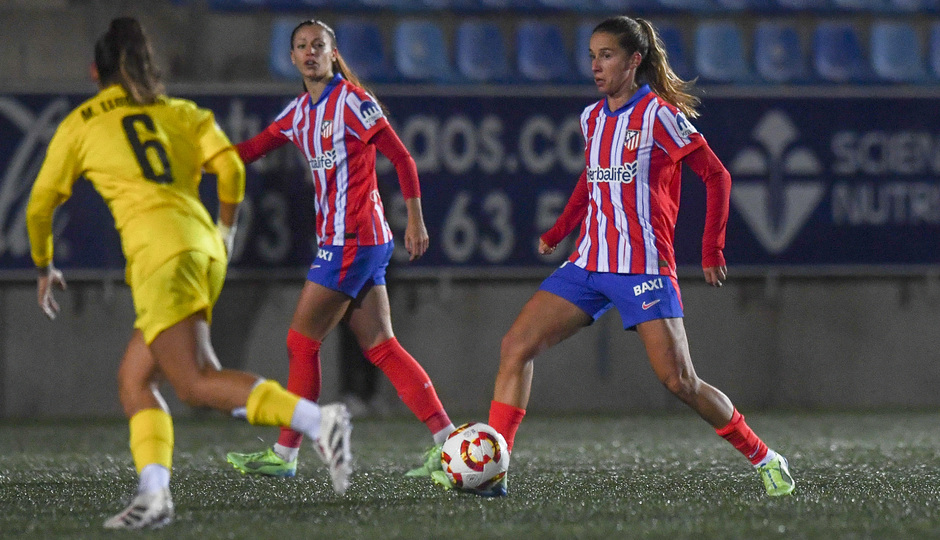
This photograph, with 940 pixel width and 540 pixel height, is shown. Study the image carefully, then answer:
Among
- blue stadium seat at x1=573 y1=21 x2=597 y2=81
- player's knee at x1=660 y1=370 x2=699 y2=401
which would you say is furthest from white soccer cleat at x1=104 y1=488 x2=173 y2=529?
blue stadium seat at x1=573 y1=21 x2=597 y2=81

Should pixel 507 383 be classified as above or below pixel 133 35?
below

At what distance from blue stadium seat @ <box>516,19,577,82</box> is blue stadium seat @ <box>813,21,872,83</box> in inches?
85.5

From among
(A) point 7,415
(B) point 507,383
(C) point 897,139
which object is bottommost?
(A) point 7,415

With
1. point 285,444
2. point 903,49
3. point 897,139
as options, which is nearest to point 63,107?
point 285,444

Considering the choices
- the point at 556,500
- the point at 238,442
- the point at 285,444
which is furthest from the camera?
the point at 238,442

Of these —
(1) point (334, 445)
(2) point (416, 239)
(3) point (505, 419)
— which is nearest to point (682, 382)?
(3) point (505, 419)

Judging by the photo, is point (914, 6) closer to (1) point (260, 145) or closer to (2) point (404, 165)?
(2) point (404, 165)

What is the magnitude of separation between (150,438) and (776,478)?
215 cm

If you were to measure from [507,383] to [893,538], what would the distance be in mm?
1465

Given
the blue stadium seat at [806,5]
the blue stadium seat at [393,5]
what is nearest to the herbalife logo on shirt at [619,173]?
the blue stadium seat at [393,5]

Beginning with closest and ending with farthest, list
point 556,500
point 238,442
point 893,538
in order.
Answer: point 893,538 < point 556,500 < point 238,442

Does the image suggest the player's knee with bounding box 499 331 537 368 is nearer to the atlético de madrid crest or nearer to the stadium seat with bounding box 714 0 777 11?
the atlético de madrid crest

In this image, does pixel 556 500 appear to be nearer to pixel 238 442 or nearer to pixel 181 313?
pixel 181 313

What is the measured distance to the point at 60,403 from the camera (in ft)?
30.6
